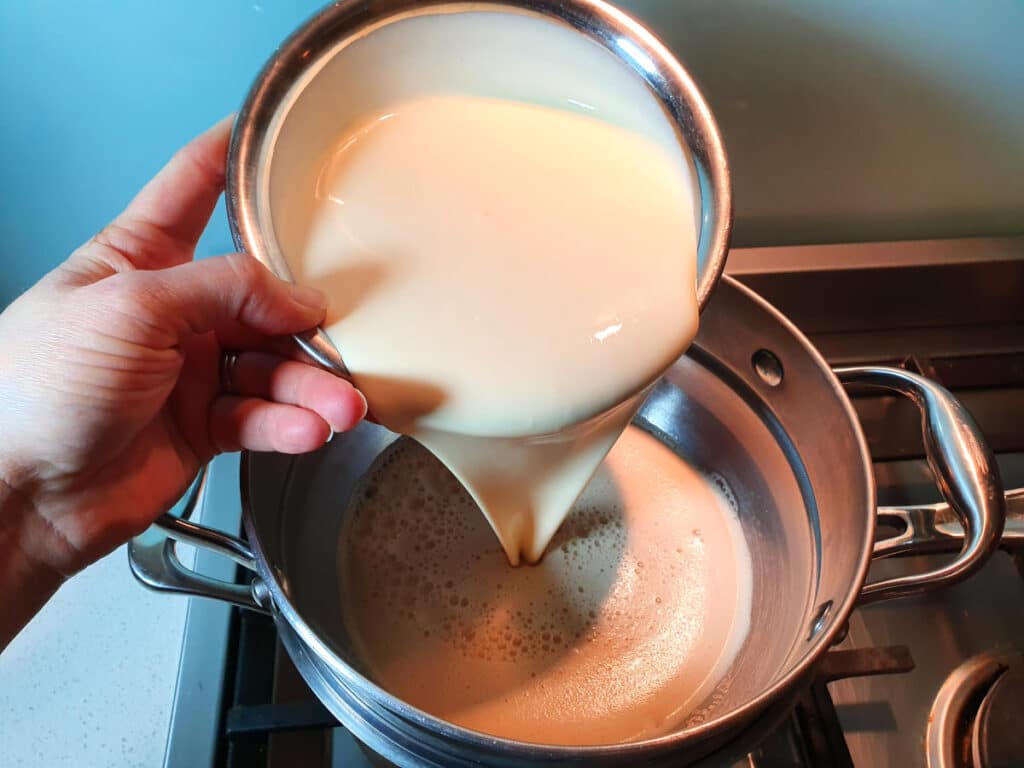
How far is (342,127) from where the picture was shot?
1.95 ft

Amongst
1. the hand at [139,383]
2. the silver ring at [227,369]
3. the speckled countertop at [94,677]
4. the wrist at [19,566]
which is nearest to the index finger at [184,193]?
the hand at [139,383]

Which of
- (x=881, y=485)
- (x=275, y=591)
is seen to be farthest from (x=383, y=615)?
(x=881, y=485)

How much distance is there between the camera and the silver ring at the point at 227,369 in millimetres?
684

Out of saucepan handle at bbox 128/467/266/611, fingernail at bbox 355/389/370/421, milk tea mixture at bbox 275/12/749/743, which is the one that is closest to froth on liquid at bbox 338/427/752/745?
milk tea mixture at bbox 275/12/749/743

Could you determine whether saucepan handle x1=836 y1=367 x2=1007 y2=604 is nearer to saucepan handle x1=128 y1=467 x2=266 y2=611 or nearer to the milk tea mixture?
the milk tea mixture

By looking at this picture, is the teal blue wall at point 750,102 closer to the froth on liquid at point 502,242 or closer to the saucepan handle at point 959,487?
the froth on liquid at point 502,242

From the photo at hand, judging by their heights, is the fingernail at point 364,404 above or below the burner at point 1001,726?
above

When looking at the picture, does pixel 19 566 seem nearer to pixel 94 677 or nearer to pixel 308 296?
pixel 94 677

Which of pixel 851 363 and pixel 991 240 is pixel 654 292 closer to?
pixel 851 363

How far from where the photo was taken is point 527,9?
57cm

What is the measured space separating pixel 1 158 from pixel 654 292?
686mm

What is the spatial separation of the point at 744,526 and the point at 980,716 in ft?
0.87

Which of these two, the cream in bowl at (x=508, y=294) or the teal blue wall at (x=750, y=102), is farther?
the teal blue wall at (x=750, y=102)

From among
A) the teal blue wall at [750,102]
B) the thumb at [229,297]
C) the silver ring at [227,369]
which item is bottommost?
the silver ring at [227,369]
